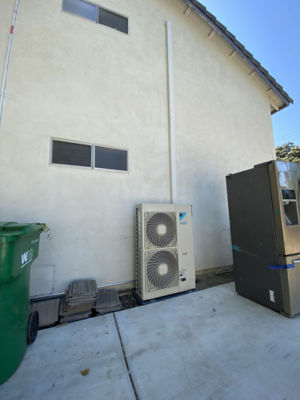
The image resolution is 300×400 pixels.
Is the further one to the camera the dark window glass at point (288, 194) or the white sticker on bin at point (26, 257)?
the dark window glass at point (288, 194)

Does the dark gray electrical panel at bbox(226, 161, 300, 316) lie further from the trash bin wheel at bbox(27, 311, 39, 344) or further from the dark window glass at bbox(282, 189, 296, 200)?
the trash bin wheel at bbox(27, 311, 39, 344)

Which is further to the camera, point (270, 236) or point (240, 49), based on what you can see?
point (240, 49)

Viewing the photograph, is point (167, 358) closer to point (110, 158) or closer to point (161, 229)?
point (161, 229)

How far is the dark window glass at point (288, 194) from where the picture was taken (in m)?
1.94

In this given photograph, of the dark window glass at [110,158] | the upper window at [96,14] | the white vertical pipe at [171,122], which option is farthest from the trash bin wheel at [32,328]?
the upper window at [96,14]

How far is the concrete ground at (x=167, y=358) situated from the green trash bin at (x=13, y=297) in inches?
5.8

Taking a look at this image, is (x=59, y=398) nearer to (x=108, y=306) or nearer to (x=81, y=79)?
(x=108, y=306)

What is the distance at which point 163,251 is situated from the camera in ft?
7.62

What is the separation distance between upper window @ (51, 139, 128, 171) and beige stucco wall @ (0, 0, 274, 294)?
0.32ft

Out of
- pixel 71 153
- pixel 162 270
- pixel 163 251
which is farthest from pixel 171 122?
pixel 162 270

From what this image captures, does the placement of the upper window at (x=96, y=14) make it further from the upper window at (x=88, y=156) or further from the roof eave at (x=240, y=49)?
the upper window at (x=88, y=156)

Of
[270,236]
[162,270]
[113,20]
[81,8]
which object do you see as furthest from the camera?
[113,20]

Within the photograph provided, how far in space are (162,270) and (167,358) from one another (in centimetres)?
101

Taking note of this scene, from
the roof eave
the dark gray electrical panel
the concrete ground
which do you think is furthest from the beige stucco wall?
the dark gray electrical panel
